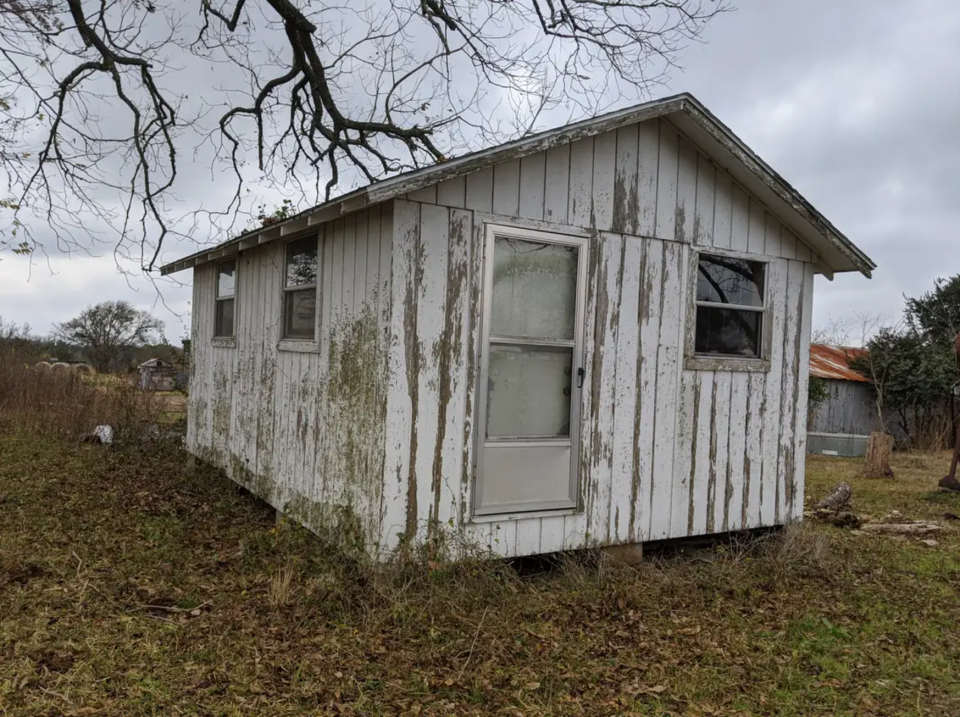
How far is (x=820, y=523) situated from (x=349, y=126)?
8267 mm

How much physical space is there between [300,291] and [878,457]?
10.3m

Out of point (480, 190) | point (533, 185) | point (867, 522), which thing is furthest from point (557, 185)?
point (867, 522)

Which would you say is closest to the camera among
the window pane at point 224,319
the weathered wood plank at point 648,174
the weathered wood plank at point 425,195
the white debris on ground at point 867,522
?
the weathered wood plank at point 425,195

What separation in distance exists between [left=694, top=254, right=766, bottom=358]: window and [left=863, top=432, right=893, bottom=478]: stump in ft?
22.9

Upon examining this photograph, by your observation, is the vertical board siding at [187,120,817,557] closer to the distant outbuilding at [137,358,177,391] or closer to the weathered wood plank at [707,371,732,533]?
the weathered wood plank at [707,371,732,533]

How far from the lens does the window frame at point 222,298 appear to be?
26.1 feet

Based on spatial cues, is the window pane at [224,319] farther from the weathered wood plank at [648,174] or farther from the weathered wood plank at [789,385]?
the weathered wood plank at [789,385]

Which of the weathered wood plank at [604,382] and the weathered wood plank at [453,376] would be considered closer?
the weathered wood plank at [453,376]

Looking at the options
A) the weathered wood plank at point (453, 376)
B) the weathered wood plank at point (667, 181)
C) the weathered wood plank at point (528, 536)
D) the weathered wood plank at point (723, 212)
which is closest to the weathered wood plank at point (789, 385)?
the weathered wood plank at point (723, 212)

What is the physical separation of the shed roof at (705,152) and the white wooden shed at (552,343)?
2cm

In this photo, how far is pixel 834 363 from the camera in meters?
19.8

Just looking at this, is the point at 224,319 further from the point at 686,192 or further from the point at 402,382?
the point at 686,192

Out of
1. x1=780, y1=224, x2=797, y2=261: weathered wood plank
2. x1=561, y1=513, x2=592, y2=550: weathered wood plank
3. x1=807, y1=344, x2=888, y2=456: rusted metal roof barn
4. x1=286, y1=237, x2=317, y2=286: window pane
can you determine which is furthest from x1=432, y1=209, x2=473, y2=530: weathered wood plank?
x1=807, y1=344, x2=888, y2=456: rusted metal roof barn

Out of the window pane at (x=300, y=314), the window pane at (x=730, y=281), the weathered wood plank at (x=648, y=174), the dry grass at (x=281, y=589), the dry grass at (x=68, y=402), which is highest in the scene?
the weathered wood plank at (x=648, y=174)
